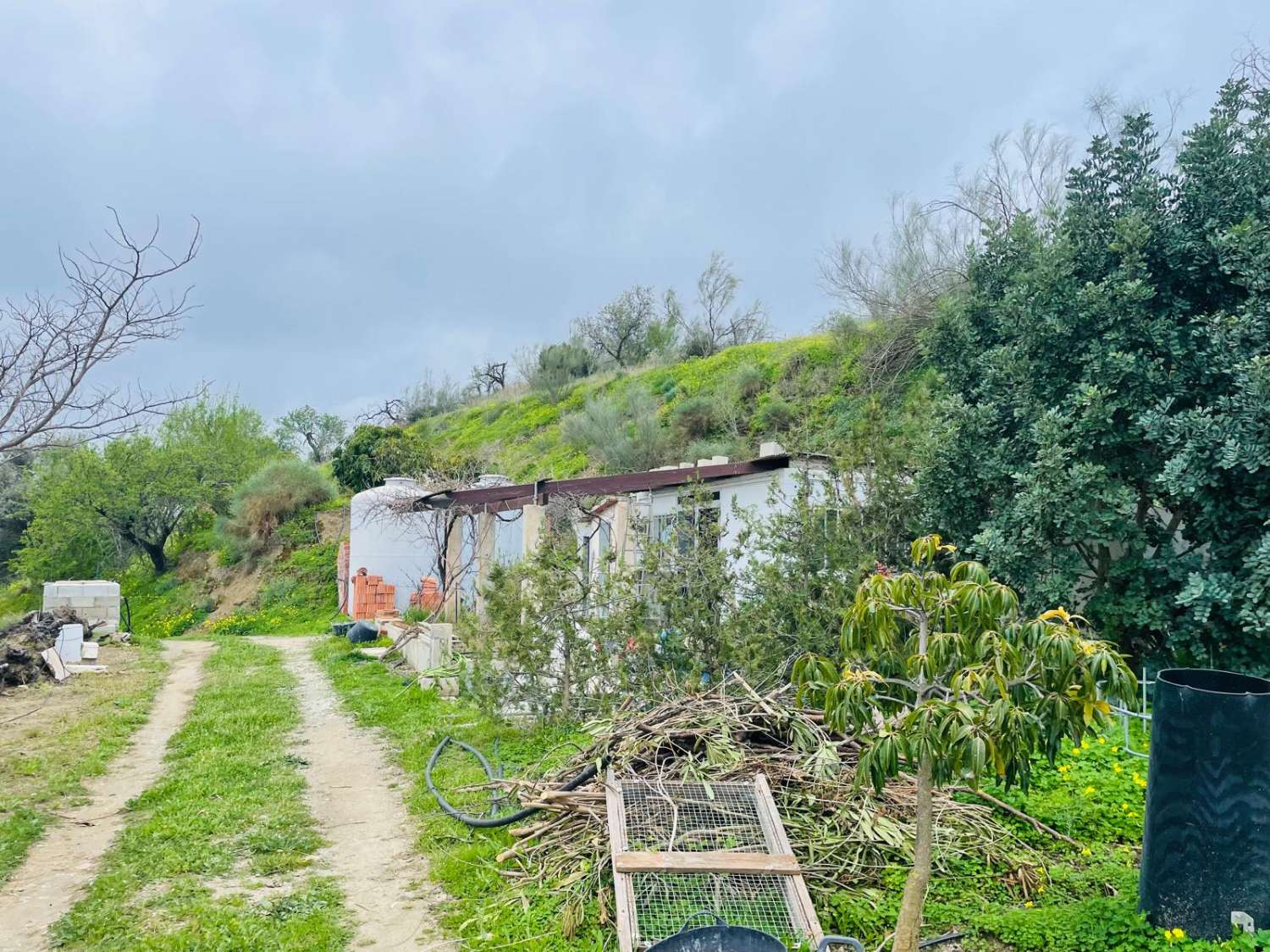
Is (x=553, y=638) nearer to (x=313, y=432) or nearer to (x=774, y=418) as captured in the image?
(x=774, y=418)

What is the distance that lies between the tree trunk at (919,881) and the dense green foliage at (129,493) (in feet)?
103

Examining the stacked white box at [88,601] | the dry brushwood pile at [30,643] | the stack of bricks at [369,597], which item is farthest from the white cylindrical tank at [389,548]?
the dry brushwood pile at [30,643]

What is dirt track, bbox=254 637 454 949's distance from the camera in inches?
191

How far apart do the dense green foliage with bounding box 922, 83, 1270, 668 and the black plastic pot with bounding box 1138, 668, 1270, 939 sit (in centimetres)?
345

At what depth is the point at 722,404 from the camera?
990 inches

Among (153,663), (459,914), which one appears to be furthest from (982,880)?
(153,663)

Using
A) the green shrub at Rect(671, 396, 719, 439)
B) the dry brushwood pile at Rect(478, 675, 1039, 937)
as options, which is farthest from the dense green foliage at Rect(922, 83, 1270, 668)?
the green shrub at Rect(671, 396, 719, 439)

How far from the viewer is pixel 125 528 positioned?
102 feet

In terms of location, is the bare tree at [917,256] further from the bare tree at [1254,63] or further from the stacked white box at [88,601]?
the stacked white box at [88,601]

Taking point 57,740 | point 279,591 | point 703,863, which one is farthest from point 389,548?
point 703,863

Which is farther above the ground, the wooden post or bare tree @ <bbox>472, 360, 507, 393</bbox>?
bare tree @ <bbox>472, 360, 507, 393</bbox>

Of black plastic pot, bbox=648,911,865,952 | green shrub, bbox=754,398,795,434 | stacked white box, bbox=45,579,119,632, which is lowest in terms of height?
black plastic pot, bbox=648,911,865,952

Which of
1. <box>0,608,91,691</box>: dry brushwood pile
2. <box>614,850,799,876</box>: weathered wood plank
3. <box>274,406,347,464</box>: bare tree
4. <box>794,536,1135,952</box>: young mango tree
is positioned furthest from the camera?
<box>274,406,347,464</box>: bare tree

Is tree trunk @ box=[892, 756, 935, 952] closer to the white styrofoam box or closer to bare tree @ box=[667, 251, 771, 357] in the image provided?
the white styrofoam box
